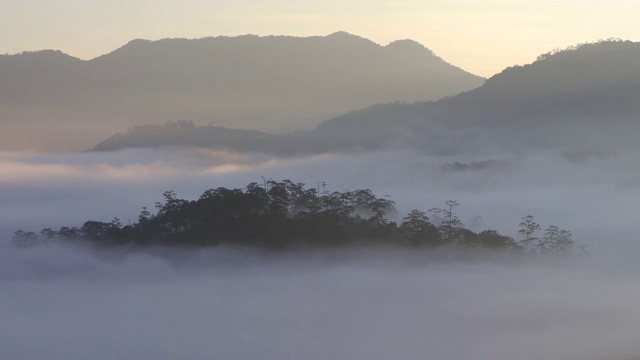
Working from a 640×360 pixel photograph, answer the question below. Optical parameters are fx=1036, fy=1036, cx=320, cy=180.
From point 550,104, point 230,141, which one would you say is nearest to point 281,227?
point 230,141

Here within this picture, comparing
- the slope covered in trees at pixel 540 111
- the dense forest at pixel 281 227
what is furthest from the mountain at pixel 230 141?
the dense forest at pixel 281 227

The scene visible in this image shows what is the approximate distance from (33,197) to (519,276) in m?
81.0

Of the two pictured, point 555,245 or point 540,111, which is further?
point 540,111

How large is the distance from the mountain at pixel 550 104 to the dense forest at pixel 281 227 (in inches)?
3880

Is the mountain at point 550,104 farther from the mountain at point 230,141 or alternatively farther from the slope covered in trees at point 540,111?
the mountain at point 230,141

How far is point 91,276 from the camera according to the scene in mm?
57625

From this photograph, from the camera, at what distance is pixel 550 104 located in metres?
167

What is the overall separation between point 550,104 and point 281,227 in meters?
119

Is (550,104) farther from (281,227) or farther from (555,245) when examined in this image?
(281,227)

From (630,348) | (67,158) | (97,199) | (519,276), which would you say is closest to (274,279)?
(519,276)

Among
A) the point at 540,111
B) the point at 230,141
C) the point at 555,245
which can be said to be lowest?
the point at 555,245

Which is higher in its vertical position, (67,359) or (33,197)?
(33,197)

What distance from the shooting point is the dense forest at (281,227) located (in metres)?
54.9

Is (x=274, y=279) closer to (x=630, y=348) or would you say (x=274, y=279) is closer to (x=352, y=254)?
(x=352, y=254)
